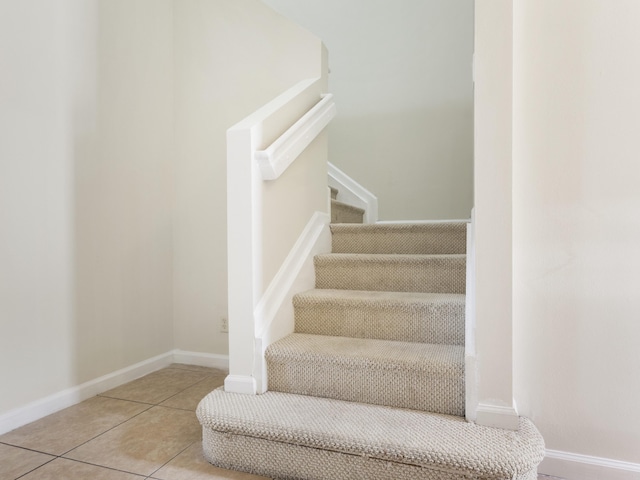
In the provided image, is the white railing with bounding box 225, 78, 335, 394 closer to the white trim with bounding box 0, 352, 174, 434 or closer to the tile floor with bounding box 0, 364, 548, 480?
the tile floor with bounding box 0, 364, 548, 480

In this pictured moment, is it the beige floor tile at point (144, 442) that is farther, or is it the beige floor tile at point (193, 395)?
the beige floor tile at point (193, 395)

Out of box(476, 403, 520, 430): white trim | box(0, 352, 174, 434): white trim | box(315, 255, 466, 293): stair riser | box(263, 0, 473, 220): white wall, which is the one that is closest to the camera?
box(476, 403, 520, 430): white trim

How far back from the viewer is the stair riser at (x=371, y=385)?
4.33 ft

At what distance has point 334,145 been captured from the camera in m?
3.37

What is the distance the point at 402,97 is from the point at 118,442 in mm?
2847

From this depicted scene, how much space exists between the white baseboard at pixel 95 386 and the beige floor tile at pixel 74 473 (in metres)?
0.38

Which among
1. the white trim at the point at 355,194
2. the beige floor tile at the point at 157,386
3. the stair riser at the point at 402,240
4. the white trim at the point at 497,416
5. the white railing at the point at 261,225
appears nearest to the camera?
the white trim at the point at 497,416

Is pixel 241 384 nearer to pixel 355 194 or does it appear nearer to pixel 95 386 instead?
pixel 95 386

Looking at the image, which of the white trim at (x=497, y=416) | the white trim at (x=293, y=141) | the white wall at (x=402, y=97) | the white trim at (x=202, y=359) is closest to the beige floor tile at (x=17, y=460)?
the white trim at (x=202, y=359)

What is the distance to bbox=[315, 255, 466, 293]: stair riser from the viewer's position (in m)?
1.79

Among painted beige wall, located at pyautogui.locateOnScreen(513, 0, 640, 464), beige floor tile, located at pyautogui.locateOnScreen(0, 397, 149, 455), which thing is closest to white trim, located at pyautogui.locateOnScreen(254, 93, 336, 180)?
painted beige wall, located at pyautogui.locateOnScreen(513, 0, 640, 464)

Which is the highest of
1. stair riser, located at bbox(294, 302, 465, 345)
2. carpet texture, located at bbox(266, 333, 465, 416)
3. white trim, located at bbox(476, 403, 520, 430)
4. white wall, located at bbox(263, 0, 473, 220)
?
white wall, located at bbox(263, 0, 473, 220)

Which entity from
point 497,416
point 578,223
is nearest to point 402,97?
point 578,223

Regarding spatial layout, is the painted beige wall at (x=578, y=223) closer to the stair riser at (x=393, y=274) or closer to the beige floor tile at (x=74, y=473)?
the stair riser at (x=393, y=274)
